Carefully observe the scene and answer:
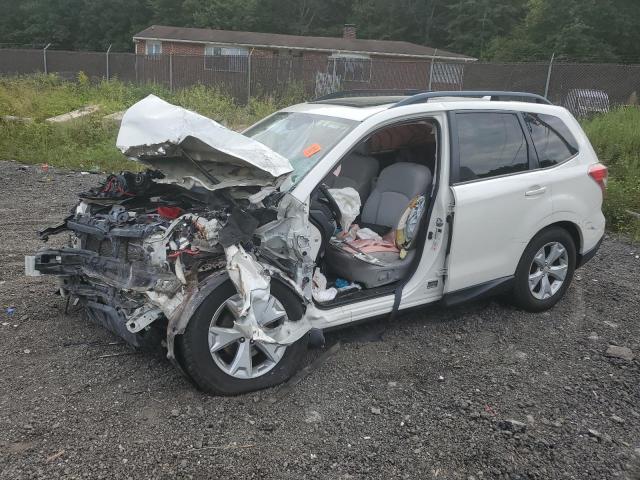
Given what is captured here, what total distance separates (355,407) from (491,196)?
6.36ft

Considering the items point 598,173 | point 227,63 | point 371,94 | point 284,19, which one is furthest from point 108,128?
point 284,19

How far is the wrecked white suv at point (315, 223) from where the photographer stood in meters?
3.34

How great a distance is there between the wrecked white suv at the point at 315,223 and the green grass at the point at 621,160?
11.4 feet

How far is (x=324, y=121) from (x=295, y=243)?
1.24 meters

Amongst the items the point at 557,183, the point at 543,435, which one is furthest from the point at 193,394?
the point at 557,183

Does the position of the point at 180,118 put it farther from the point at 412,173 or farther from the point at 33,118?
the point at 33,118

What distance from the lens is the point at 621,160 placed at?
945cm

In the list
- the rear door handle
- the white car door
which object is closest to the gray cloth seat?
the white car door

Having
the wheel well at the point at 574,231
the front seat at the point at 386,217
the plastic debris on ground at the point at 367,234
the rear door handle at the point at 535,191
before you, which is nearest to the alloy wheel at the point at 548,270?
the wheel well at the point at 574,231

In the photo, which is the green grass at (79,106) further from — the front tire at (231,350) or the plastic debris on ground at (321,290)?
the front tire at (231,350)

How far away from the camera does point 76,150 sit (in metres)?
11.5

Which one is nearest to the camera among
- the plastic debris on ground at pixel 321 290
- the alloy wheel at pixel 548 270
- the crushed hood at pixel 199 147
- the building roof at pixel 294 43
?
the crushed hood at pixel 199 147

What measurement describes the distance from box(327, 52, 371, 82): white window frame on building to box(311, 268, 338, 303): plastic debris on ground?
14.6 m

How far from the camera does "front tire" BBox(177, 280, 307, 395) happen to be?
3242 mm
